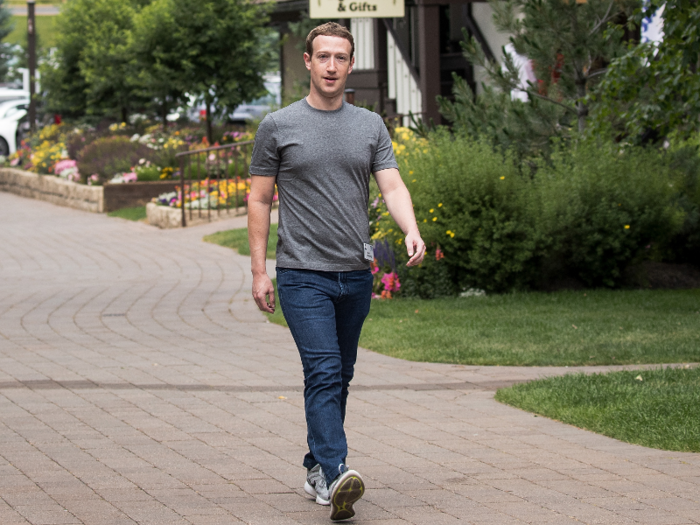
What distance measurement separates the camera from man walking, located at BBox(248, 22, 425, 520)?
3848 millimetres

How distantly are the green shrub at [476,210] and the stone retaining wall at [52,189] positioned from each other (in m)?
11.2

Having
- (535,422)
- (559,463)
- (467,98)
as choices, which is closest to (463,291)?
(467,98)

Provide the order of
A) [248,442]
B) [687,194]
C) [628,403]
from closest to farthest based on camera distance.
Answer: [248,442] → [628,403] → [687,194]

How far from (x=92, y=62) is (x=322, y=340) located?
20.7 meters

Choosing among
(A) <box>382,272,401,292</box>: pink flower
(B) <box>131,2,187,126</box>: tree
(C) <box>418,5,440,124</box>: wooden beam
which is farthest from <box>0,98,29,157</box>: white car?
(A) <box>382,272,401,292</box>: pink flower

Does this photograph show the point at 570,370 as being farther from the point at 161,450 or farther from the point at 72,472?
the point at 72,472

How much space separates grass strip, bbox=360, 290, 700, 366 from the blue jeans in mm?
3166

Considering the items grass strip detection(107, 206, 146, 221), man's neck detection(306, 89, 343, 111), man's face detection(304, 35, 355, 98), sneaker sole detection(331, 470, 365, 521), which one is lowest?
sneaker sole detection(331, 470, 365, 521)

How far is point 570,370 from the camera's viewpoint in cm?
666

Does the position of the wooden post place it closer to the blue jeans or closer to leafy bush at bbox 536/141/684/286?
leafy bush at bbox 536/141/684/286

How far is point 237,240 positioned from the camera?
13812mm

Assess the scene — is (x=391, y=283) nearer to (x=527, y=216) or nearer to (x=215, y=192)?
(x=527, y=216)

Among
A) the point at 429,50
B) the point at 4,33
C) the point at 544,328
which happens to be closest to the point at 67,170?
the point at 429,50

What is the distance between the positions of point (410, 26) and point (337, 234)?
14545 millimetres
